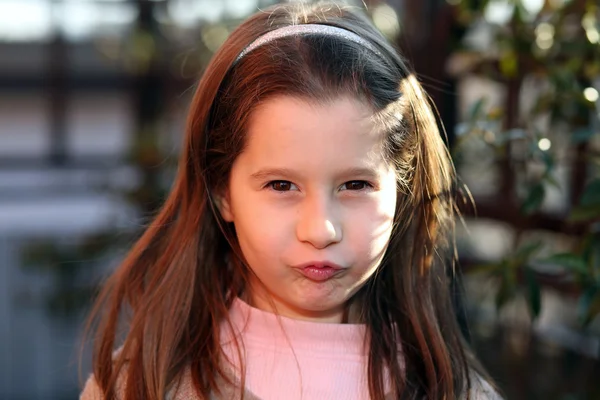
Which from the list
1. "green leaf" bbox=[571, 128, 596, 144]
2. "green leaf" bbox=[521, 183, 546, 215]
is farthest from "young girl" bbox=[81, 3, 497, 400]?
"green leaf" bbox=[571, 128, 596, 144]

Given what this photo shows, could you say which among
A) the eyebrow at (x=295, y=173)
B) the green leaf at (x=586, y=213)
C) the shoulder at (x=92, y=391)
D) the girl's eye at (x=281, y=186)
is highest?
the eyebrow at (x=295, y=173)

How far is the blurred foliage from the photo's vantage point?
1.82 meters

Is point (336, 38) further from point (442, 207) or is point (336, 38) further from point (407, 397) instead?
point (407, 397)

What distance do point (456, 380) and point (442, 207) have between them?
30 cm

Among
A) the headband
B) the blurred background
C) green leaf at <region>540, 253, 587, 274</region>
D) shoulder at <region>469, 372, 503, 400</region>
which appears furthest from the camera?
the blurred background

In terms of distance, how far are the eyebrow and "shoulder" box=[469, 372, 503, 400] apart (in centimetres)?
44

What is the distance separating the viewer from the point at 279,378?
5.08 feet

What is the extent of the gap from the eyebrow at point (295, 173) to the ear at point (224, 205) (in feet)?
0.49

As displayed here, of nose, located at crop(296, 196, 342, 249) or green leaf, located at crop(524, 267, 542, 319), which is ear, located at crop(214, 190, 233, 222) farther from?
green leaf, located at crop(524, 267, 542, 319)

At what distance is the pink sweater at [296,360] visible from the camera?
5.05ft

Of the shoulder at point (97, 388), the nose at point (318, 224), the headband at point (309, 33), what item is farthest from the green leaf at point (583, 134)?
the shoulder at point (97, 388)

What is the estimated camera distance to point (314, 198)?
1394 mm

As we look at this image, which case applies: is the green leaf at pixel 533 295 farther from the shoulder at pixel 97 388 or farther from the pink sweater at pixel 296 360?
the shoulder at pixel 97 388

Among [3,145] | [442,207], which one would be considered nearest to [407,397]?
[442,207]
